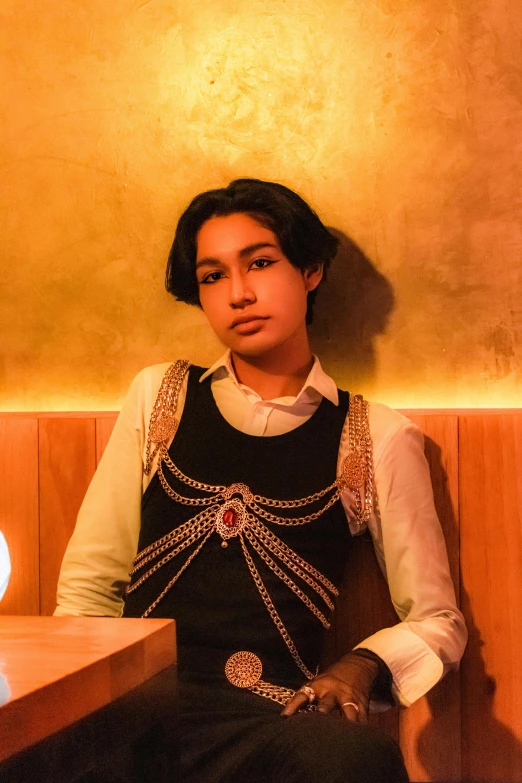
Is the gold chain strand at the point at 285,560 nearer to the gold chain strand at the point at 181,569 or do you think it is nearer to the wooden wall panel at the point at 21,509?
the gold chain strand at the point at 181,569

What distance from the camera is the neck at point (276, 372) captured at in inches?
58.6

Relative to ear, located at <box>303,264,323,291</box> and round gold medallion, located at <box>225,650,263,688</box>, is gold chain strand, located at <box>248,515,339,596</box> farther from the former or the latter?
ear, located at <box>303,264,323,291</box>

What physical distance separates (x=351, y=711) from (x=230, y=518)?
354mm

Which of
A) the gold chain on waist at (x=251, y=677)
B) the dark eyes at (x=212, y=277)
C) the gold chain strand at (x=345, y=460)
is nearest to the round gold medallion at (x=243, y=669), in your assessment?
the gold chain on waist at (x=251, y=677)

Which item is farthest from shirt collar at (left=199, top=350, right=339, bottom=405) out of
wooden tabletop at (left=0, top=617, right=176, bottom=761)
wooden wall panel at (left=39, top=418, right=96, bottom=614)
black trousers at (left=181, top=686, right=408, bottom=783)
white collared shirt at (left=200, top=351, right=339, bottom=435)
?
wooden tabletop at (left=0, top=617, right=176, bottom=761)

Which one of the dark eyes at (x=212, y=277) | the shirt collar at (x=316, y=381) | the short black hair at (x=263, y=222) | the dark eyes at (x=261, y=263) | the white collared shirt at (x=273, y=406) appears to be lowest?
the white collared shirt at (x=273, y=406)

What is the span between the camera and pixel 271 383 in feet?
4.91

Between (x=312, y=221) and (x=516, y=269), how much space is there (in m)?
0.41

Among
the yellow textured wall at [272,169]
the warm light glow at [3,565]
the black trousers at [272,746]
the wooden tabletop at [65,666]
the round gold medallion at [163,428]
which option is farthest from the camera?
the yellow textured wall at [272,169]

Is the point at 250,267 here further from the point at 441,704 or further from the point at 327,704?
the point at 441,704

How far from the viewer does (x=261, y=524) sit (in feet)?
4.40

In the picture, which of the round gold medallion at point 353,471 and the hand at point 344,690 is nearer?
the hand at point 344,690

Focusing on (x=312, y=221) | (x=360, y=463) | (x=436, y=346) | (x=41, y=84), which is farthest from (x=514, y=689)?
(x=41, y=84)

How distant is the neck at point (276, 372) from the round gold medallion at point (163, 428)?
0.52 feet
